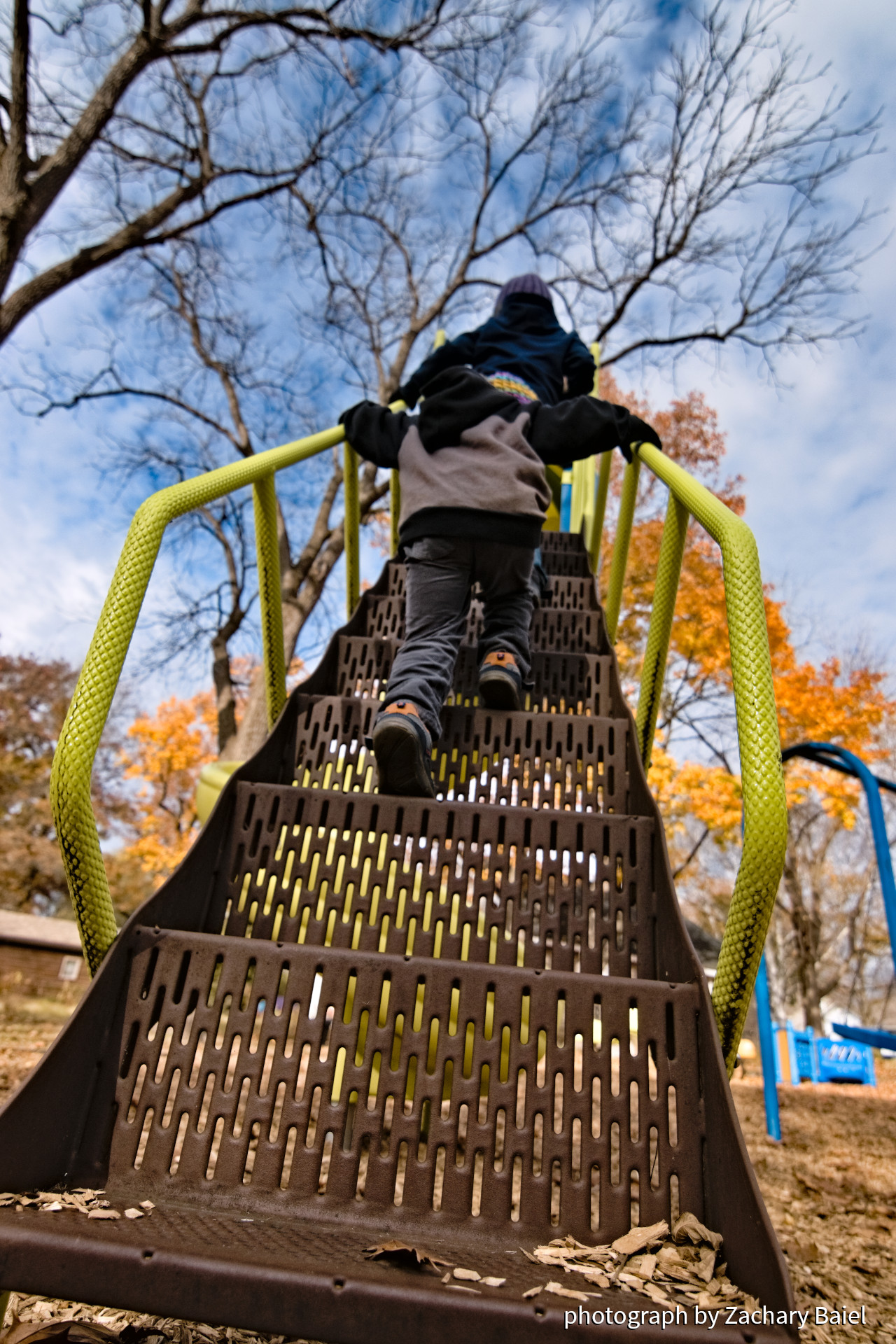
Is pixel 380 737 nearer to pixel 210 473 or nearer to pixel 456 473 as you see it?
pixel 210 473

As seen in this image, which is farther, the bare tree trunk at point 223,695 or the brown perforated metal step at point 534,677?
the bare tree trunk at point 223,695

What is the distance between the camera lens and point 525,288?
3.42 metres

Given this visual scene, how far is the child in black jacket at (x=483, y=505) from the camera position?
2.03 meters

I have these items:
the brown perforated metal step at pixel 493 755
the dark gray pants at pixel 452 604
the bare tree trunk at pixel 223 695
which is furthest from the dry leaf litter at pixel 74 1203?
the bare tree trunk at pixel 223 695

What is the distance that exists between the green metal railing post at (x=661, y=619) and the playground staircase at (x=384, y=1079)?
39cm

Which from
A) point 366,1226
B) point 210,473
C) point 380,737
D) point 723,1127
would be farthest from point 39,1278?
point 210,473

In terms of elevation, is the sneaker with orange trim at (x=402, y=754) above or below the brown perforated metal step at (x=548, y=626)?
below

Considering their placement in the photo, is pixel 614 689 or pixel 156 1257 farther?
pixel 614 689

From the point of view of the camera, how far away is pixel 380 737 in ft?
5.18

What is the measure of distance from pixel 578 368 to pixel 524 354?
25 centimetres

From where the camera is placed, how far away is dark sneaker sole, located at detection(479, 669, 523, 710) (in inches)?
78.2

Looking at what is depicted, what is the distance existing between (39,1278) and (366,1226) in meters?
0.41

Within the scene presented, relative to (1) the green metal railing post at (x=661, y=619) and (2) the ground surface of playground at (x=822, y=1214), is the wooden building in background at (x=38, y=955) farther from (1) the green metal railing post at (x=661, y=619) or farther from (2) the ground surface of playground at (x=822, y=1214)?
(1) the green metal railing post at (x=661, y=619)

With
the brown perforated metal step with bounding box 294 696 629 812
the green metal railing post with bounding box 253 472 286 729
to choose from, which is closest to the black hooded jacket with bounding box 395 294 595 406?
the green metal railing post with bounding box 253 472 286 729
